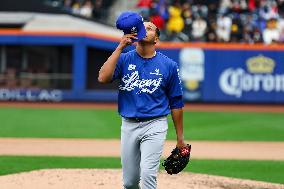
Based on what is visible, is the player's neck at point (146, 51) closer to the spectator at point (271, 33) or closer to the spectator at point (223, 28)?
the spectator at point (223, 28)

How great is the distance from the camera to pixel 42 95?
23.4 meters

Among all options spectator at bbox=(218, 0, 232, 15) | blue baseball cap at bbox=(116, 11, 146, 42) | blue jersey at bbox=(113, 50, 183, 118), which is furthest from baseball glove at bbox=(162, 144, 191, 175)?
spectator at bbox=(218, 0, 232, 15)

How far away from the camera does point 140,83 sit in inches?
249

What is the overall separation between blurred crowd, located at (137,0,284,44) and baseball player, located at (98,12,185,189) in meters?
17.1

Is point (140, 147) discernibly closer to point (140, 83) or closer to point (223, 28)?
point (140, 83)

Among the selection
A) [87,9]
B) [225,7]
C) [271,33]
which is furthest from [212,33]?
[87,9]

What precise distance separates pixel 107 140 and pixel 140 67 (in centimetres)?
794

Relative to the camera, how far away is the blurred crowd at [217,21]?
24016 mm

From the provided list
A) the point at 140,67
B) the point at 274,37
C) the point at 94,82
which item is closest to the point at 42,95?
the point at 94,82

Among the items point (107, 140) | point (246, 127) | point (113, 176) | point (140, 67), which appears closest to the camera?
point (140, 67)

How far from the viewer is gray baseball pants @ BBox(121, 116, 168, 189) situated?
6223 mm

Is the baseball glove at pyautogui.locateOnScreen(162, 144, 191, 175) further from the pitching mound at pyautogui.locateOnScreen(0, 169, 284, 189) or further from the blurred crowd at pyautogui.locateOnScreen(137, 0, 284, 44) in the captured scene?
the blurred crowd at pyautogui.locateOnScreen(137, 0, 284, 44)

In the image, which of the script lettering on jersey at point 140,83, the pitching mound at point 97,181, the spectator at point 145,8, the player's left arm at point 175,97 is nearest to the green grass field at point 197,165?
the pitching mound at point 97,181

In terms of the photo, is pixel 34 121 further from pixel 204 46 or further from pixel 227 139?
pixel 204 46
